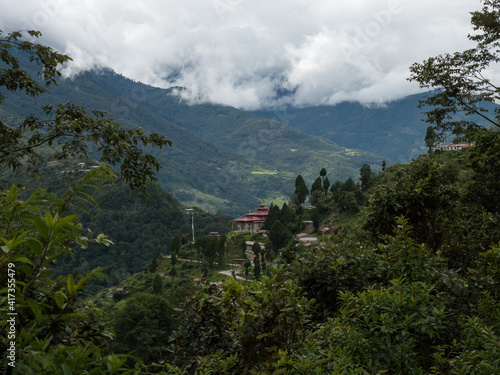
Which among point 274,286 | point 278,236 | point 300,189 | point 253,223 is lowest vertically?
point 278,236

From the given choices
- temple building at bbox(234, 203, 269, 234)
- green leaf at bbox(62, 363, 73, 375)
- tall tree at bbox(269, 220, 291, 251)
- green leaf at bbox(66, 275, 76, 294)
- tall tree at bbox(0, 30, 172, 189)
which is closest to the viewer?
green leaf at bbox(62, 363, 73, 375)

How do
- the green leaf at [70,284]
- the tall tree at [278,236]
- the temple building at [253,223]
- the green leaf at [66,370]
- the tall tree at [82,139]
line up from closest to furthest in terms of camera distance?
the green leaf at [66,370]
the green leaf at [70,284]
the tall tree at [82,139]
the tall tree at [278,236]
the temple building at [253,223]

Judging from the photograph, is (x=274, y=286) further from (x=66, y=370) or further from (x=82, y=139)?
(x=82, y=139)

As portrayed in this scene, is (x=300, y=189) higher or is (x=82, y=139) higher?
(x=300, y=189)

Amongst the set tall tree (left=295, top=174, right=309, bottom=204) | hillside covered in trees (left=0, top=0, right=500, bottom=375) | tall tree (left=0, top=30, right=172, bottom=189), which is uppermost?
tall tree (left=295, top=174, right=309, bottom=204)

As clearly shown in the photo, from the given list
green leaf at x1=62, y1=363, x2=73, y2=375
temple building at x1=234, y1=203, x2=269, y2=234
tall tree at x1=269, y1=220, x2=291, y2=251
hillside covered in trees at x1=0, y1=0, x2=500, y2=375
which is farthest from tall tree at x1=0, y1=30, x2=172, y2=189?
temple building at x1=234, y1=203, x2=269, y2=234

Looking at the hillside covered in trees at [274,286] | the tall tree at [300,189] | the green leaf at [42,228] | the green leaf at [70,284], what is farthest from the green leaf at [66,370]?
the tall tree at [300,189]

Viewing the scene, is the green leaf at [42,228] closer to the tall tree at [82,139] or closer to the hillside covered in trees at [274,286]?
the hillside covered in trees at [274,286]

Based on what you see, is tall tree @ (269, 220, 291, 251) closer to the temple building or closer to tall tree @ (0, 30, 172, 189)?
the temple building

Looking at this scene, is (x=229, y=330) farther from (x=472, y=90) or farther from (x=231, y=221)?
(x=231, y=221)

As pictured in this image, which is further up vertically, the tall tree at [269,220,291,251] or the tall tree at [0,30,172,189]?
the tall tree at [0,30,172,189]

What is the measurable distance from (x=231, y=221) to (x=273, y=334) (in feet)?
337

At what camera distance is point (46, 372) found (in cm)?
129

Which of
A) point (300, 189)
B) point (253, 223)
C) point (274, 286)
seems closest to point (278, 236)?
point (300, 189)
